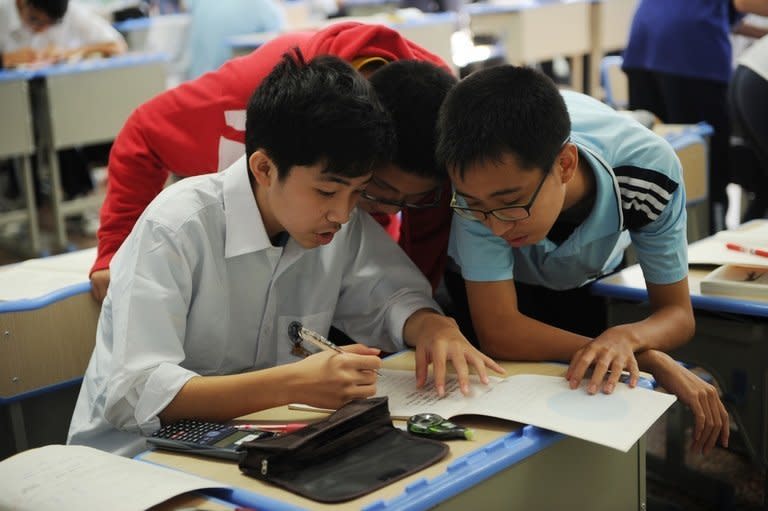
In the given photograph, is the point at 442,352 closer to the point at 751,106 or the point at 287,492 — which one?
the point at 287,492

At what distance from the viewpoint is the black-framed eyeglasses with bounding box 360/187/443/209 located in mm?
1618

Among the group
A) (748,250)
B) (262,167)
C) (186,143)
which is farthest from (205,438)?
(748,250)

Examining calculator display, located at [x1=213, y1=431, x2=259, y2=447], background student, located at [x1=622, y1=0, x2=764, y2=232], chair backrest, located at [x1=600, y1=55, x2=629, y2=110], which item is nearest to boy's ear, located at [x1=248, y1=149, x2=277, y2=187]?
calculator display, located at [x1=213, y1=431, x2=259, y2=447]

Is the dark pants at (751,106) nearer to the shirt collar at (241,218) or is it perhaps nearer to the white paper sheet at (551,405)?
the white paper sheet at (551,405)

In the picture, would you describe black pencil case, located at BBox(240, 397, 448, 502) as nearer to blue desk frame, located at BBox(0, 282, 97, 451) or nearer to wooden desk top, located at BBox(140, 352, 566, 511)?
wooden desk top, located at BBox(140, 352, 566, 511)

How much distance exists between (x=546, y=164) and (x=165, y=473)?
741mm

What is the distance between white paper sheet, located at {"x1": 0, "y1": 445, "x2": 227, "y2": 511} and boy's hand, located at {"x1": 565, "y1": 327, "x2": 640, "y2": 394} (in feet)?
1.83

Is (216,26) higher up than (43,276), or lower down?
higher up

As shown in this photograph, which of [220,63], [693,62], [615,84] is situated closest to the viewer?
[693,62]

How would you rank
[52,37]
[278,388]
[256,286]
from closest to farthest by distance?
[278,388], [256,286], [52,37]

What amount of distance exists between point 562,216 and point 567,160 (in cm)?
20

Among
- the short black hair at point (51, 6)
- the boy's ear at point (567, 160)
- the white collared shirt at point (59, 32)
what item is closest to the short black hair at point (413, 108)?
the boy's ear at point (567, 160)

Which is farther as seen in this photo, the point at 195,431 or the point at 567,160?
the point at 567,160

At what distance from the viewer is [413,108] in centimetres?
159
